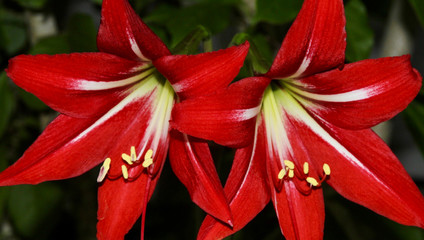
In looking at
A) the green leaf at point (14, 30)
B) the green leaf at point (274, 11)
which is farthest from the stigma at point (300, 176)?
the green leaf at point (14, 30)

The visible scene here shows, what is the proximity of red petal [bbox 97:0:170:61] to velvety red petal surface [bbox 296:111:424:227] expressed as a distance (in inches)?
15.5

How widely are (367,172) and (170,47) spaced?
1.76 feet

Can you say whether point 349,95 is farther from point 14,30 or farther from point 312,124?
point 14,30

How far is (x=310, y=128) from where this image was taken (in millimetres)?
1217

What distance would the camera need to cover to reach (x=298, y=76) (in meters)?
1.09

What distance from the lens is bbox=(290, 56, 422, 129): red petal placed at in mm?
1021

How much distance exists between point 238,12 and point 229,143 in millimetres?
714

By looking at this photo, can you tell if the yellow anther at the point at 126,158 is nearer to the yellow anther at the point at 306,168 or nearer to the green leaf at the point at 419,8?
the yellow anther at the point at 306,168

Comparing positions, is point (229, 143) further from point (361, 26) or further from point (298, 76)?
point (361, 26)

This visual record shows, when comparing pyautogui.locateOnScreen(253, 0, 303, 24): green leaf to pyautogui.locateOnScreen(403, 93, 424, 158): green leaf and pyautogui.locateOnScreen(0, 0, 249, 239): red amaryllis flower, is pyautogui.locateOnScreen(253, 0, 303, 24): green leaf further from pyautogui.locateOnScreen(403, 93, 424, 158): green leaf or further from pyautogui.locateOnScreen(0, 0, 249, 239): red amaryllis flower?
pyautogui.locateOnScreen(403, 93, 424, 158): green leaf

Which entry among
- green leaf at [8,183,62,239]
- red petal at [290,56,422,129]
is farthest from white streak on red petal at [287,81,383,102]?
green leaf at [8,183,62,239]

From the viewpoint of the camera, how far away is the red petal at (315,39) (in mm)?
957

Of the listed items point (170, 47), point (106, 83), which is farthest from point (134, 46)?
point (170, 47)

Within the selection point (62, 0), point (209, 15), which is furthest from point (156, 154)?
point (62, 0)
